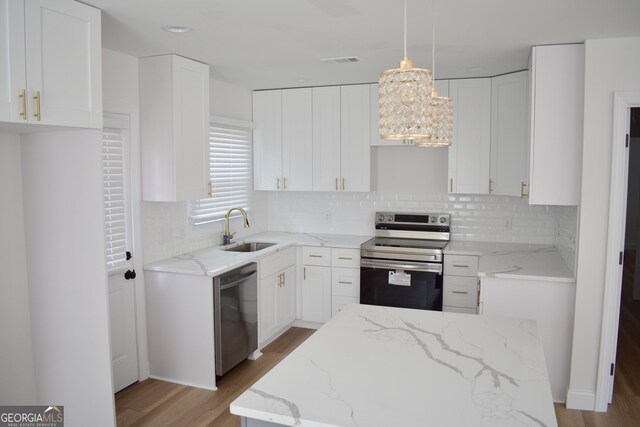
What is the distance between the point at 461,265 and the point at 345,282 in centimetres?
111

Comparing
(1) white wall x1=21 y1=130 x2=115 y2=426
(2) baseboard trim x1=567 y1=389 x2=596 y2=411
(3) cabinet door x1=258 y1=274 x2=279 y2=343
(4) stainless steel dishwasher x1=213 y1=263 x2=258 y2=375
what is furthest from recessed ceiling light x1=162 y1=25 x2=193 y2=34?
(2) baseboard trim x1=567 y1=389 x2=596 y2=411

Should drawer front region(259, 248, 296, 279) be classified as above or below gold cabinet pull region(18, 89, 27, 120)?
below

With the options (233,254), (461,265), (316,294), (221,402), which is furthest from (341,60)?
(221,402)

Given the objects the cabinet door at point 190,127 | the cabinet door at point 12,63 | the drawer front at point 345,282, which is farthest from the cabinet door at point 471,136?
the cabinet door at point 12,63

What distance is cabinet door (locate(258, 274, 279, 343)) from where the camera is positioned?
4.45 m

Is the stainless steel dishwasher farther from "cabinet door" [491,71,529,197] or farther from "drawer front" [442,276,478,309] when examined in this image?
"cabinet door" [491,71,529,197]

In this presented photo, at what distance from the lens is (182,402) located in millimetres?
3615

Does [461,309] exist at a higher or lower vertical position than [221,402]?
higher

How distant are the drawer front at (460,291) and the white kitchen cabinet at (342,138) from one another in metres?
1.22

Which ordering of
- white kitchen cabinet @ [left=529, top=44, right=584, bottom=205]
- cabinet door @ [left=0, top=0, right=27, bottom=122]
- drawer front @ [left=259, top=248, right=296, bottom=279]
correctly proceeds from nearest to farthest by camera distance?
cabinet door @ [left=0, top=0, right=27, bottom=122] < white kitchen cabinet @ [left=529, top=44, right=584, bottom=205] < drawer front @ [left=259, top=248, right=296, bottom=279]

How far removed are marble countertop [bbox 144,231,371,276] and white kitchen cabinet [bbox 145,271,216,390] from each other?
0.21 feet

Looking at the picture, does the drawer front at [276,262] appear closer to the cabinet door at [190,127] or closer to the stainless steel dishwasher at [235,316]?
the stainless steel dishwasher at [235,316]

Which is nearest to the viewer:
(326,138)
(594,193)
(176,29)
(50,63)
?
(50,63)

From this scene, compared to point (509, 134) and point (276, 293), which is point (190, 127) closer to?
point (276, 293)
